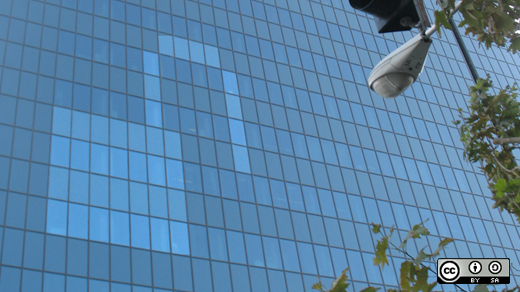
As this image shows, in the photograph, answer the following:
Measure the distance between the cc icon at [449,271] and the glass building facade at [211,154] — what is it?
28.4 meters

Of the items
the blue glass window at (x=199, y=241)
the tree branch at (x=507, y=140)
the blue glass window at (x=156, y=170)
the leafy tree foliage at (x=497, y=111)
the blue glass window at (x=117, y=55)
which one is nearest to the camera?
the leafy tree foliage at (x=497, y=111)

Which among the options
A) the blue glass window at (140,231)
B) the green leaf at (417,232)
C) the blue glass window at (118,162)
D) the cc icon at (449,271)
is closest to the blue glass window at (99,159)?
the blue glass window at (118,162)

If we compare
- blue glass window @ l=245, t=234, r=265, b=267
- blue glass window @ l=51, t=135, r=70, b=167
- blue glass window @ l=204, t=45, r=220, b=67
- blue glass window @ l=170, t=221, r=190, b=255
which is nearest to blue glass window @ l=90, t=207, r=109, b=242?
blue glass window @ l=51, t=135, r=70, b=167

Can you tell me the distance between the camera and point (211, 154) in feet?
129

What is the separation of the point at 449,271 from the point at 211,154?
116ft

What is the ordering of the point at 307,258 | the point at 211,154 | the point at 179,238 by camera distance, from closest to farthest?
the point at 179,238 < the point at 307,258 < the point at 211,154

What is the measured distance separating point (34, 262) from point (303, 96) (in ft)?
76.7

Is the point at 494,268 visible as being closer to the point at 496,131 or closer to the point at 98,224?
the point at 496,131

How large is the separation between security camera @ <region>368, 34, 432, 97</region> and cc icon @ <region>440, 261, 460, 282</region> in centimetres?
285

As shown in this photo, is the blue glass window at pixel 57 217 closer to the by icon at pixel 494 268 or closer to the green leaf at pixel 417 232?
the green leaf at pixel 417 232

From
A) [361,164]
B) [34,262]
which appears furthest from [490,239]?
[34,262]

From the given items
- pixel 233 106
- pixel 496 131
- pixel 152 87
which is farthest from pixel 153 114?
pixel 496 131

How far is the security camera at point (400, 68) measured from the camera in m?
6.67

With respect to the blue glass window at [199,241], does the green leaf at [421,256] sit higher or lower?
higher
